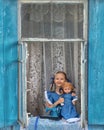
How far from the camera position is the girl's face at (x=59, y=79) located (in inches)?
210

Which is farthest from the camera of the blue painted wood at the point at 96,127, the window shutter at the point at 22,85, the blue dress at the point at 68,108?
the blue dress at the point at 68,108

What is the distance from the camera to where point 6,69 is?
5.04 m

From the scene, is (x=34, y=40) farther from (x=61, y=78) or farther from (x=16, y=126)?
(x=16, y=126)

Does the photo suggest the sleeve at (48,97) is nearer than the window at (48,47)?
No

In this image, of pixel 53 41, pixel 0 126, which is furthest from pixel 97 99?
pixel 0 126

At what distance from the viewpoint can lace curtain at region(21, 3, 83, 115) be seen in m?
5.13

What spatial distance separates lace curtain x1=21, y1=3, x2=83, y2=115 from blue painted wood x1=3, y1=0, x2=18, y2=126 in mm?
166

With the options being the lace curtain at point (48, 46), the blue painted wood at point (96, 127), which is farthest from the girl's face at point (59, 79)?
the blue painted wood at point (96, 127)

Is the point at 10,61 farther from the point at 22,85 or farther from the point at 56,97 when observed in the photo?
the point at 56,97

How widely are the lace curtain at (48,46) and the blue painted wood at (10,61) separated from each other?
0.55 feet

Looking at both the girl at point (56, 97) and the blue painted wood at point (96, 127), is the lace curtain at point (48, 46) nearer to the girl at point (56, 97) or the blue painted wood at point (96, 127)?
the girl at point (56, 97)

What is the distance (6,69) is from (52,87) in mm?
718

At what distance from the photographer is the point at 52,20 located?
5.15 metres

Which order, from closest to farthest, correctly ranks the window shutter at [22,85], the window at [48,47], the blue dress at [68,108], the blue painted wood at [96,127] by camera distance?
the window shutter at [22,85]
the window at [48,47]
the blue painted wood at [96,127]
the blue dress at [68,108]
